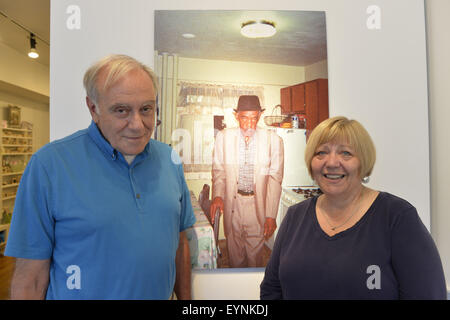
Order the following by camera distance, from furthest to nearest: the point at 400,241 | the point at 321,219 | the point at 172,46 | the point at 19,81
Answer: the point at 19,81
the point at 172,46
the point at 321,219
the point at 400,241

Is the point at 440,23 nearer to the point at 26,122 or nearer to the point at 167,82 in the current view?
the point at 167,82

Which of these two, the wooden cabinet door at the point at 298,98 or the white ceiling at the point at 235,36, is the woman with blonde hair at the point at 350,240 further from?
the white ceiling at the point at 235,36

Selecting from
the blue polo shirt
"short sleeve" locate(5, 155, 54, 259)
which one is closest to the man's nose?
the blue polo shirt

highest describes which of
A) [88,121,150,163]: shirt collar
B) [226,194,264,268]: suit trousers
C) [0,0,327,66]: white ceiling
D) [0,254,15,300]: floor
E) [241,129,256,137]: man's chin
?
[0,0,327,66]: white ceiling

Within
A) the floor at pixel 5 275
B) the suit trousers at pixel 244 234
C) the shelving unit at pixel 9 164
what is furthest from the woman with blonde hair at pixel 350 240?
the shelving unit at pixel 9 164

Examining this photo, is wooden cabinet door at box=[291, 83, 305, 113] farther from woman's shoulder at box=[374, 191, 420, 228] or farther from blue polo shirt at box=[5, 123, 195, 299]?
blue polo shirt at box=[5, 123, 195, 299]

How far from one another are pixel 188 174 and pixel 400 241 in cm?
83

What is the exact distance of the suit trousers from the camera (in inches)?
51.6

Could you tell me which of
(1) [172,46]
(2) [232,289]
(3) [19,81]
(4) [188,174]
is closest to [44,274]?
(4) [188,174]

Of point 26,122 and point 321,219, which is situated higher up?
point 26,122

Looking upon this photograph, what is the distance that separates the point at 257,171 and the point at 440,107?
94 centimetres

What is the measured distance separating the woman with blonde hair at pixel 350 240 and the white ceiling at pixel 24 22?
246 cm

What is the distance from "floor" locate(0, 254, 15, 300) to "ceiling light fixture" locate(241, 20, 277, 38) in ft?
9.71

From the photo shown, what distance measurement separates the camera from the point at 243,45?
51.2 inches
